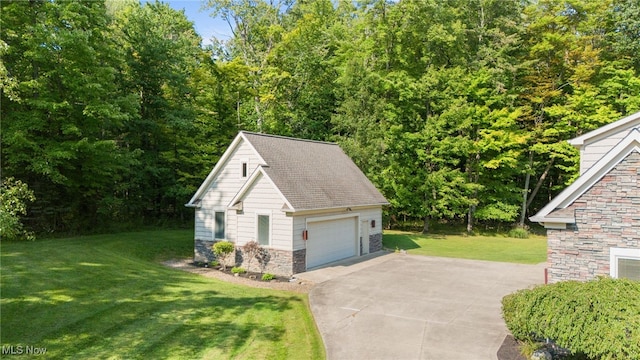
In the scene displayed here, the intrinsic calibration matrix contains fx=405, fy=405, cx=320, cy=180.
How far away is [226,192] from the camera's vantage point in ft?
61.0

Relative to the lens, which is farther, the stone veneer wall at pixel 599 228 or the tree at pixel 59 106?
the tree at pixel 59 106

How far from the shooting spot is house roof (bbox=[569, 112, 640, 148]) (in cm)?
1082

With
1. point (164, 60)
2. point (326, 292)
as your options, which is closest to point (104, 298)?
point (326, 292)

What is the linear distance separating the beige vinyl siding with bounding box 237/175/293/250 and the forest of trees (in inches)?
420

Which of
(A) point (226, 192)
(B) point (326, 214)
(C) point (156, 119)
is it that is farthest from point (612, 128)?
(C) point (156, 119)

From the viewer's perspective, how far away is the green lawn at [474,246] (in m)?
21.9

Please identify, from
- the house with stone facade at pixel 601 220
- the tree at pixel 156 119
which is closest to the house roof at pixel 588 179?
the house with stone facade at pixel 601 220

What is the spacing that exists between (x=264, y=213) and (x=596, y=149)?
11.7 metres

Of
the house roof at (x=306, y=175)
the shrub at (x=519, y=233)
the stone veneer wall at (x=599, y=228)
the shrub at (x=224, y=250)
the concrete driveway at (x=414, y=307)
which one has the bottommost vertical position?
the concrete driveway at (x=414, y=307)

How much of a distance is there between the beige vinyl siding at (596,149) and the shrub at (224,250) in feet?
43.1

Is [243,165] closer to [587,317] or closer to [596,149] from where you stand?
[596,149]

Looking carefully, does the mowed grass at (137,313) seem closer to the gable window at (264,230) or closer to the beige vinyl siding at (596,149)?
the gable window at (264,230)

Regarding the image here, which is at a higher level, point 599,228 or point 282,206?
point 282,206

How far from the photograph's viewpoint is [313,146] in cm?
2197
